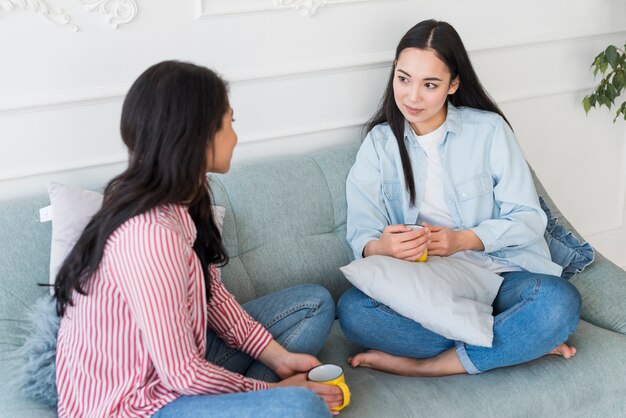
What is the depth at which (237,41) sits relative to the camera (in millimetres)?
2125

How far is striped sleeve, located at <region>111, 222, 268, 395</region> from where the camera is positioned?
1359mm

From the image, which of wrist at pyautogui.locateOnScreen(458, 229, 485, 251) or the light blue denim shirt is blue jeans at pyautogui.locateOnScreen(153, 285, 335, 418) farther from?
wrist at pyautogui.locateOnScreen(458, 229, 485, 251)

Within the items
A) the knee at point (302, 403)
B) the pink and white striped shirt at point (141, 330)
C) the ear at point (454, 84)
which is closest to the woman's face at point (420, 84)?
the ear at point (454, 84)

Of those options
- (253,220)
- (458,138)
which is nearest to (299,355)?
(253,220)

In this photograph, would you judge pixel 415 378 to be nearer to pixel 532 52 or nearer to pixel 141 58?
pixel 141 58

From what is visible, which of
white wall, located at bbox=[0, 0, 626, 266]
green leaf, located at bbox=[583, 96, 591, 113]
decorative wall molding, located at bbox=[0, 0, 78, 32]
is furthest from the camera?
green leaf, located at bbox=[583, 96, 591, 113]

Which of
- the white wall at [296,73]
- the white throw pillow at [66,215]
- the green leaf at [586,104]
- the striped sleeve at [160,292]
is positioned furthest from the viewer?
the green leaf at [586,104]

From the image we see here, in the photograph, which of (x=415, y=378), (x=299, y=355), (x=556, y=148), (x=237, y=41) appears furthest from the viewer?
(x=556, y=148)

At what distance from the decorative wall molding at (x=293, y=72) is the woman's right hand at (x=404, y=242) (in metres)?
0.55

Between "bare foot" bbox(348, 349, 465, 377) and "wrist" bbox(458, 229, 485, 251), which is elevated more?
"wrist" bbox(458, 229, 485, 251)

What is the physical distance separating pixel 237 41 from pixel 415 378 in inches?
40.0

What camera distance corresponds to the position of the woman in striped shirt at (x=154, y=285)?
138cm

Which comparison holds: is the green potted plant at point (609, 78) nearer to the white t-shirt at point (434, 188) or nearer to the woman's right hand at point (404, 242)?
the white t-shirt at point (434, 188)

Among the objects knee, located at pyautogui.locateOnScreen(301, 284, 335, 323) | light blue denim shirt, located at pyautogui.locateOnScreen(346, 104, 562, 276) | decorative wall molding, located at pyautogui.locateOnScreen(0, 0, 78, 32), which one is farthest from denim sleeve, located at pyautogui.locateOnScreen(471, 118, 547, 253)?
decorative wall molding, located at pyautogui.locateOnScreen(0, 0, 78, 32)
